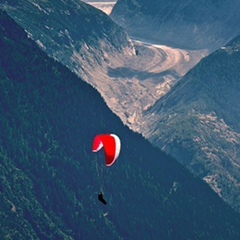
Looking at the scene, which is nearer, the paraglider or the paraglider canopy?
the paraglider canopy

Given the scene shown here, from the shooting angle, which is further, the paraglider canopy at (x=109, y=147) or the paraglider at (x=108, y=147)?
the paraglider at (x=108, y=147)
